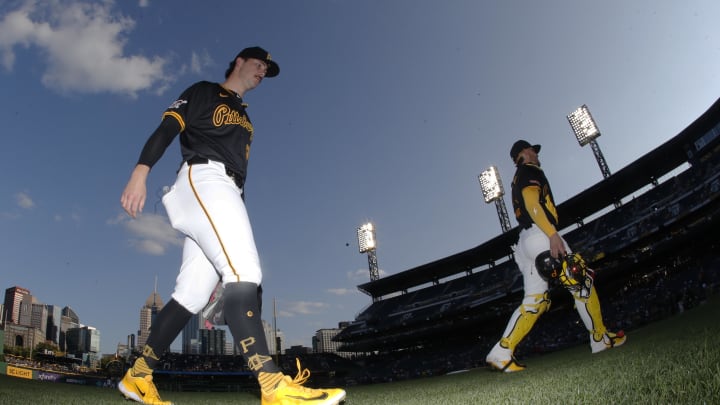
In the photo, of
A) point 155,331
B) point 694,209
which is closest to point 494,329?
point 694,209

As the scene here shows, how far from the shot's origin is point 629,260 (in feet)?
84.3

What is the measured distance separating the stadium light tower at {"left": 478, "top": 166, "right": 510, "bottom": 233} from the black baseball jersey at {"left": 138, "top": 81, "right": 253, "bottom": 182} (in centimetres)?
3610

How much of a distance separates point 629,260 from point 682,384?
2982 centimetres

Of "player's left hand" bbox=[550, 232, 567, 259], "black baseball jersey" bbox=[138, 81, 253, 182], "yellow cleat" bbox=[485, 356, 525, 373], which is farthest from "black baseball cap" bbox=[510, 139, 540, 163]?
"black baseball jersey" bbox=[138, 81, 253, 182]

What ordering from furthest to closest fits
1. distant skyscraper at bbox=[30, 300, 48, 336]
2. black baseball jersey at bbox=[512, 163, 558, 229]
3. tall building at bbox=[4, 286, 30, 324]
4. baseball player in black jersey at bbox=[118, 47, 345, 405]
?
distant skyscraper at bbox=[30, 300, 48, 336]
tall building at bbox=[4, 286, 30, 324]
black baseball jersey at bbox=[512, 163, 558, 229]
baseball player in black jersey at bbox=[118, 47, 345, 405]

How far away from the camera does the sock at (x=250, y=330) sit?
7.03ft

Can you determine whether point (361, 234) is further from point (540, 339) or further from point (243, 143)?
point (243, 143)

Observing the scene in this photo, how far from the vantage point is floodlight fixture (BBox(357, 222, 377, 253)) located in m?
46.8

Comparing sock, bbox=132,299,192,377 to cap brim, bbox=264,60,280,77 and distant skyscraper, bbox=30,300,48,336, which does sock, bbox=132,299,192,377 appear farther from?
distant skyscraper, bbox=30,300,48,336

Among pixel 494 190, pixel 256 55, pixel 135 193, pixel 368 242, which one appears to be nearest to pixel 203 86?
pixel 256 55

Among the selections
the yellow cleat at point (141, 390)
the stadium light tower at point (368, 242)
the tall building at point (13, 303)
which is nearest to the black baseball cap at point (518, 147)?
the yellow cleat at point (141, 390)

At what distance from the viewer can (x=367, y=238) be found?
4706 centimetres

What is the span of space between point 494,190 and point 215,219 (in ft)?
123

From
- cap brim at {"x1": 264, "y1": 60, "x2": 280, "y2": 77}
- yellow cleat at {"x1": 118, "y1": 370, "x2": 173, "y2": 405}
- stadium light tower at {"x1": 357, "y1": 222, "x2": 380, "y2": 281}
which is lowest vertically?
yellow cleat at {"x1": 118, "y1": 370, "x2": 173, "y2": 405}
